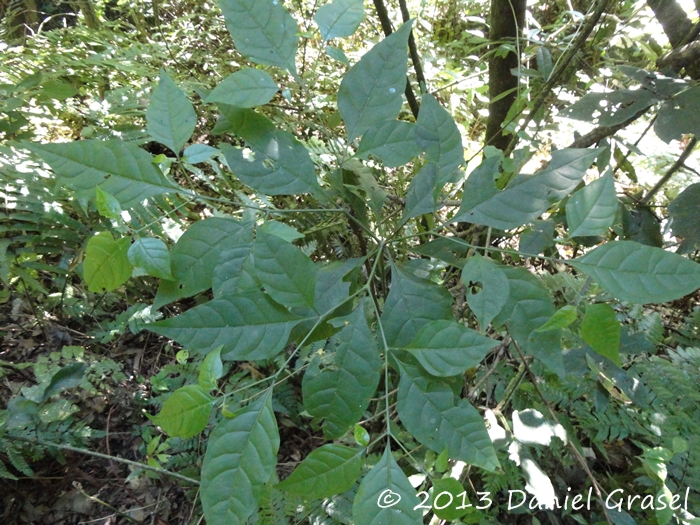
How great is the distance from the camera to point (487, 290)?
612 millimetres

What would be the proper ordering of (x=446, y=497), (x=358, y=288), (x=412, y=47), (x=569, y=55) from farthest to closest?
(x=412, y=47)
(x=569, y=55)
(x=358, y=288)
(x=446, y=497)

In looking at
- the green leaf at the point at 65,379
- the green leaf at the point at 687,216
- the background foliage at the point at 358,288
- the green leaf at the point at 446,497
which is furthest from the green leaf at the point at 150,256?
the green leaf at the point at 65,379

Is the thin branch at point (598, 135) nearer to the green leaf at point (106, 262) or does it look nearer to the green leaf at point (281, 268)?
the green leaf at point (281, 268)

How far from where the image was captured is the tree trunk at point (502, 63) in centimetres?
155

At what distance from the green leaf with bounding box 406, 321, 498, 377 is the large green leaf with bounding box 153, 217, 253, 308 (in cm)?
32

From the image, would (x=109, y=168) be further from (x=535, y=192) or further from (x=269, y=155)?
(x=535, y=192)

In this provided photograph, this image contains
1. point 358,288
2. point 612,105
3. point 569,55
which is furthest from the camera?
point 569,55

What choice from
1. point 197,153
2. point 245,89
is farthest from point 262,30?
point 197,153

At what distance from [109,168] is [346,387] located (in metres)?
0.47

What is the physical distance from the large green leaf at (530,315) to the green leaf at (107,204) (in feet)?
1.90

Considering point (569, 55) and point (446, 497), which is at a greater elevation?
point (569, 55)

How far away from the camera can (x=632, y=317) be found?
4.91ft

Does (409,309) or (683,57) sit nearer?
(409,309)

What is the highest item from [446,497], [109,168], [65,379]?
[109,168]
